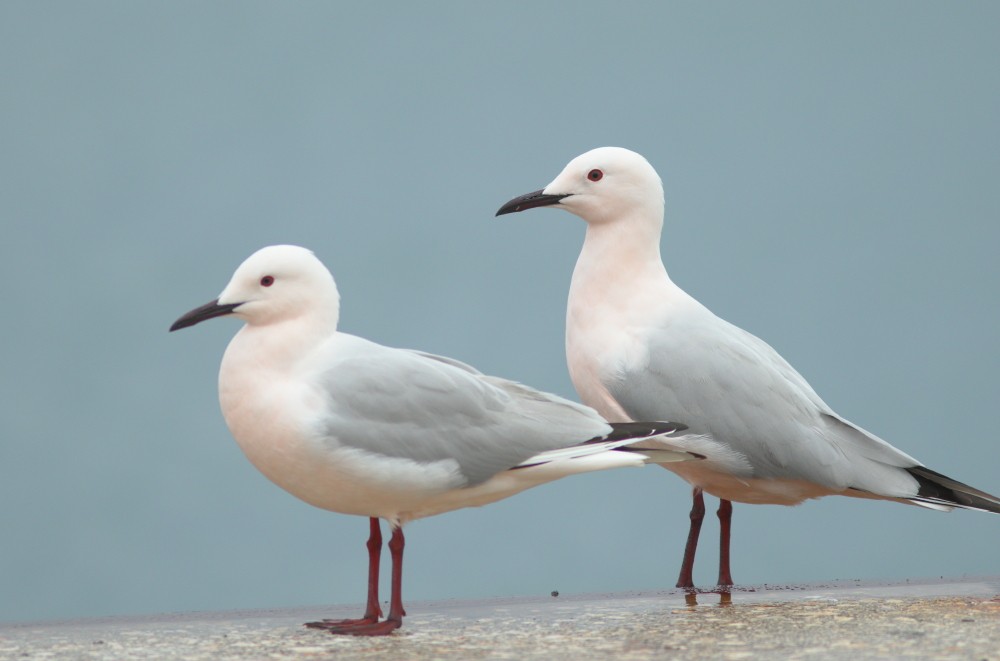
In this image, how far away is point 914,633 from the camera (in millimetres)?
4391

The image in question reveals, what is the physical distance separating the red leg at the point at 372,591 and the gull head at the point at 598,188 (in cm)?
161

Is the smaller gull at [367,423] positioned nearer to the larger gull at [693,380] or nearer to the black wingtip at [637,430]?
the black wingtip at [637,430]

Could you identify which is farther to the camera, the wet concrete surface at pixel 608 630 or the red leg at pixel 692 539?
the red leg at pixel 692 539

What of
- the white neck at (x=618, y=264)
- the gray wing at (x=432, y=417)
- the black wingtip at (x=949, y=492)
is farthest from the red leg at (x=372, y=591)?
the black wingtip at (x=949, y=492)

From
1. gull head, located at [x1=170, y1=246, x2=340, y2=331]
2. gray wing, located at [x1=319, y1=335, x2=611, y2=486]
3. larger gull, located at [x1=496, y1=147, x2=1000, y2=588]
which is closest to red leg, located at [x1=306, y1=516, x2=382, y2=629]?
gray wing, located at [x1=319, y1=335, x2=611, y2=486]

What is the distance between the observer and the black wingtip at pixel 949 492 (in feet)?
17.6

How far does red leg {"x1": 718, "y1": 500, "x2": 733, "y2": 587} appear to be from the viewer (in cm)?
580

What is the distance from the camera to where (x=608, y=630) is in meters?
4.63

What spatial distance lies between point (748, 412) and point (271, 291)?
1.96 metres

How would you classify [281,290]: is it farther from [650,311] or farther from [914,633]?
[914,633]

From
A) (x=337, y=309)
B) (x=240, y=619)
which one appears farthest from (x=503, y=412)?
(x=240, y=619)

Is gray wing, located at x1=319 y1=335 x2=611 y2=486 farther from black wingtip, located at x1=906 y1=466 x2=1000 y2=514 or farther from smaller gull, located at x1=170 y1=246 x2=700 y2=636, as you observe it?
black wingtip, located at x1=906 y1=466 x2=1000 y2=514

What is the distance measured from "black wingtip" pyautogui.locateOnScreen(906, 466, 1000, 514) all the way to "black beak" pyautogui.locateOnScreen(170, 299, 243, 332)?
278cm

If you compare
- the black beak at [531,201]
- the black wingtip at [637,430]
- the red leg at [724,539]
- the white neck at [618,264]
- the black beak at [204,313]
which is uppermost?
the black beak at [531,201]
